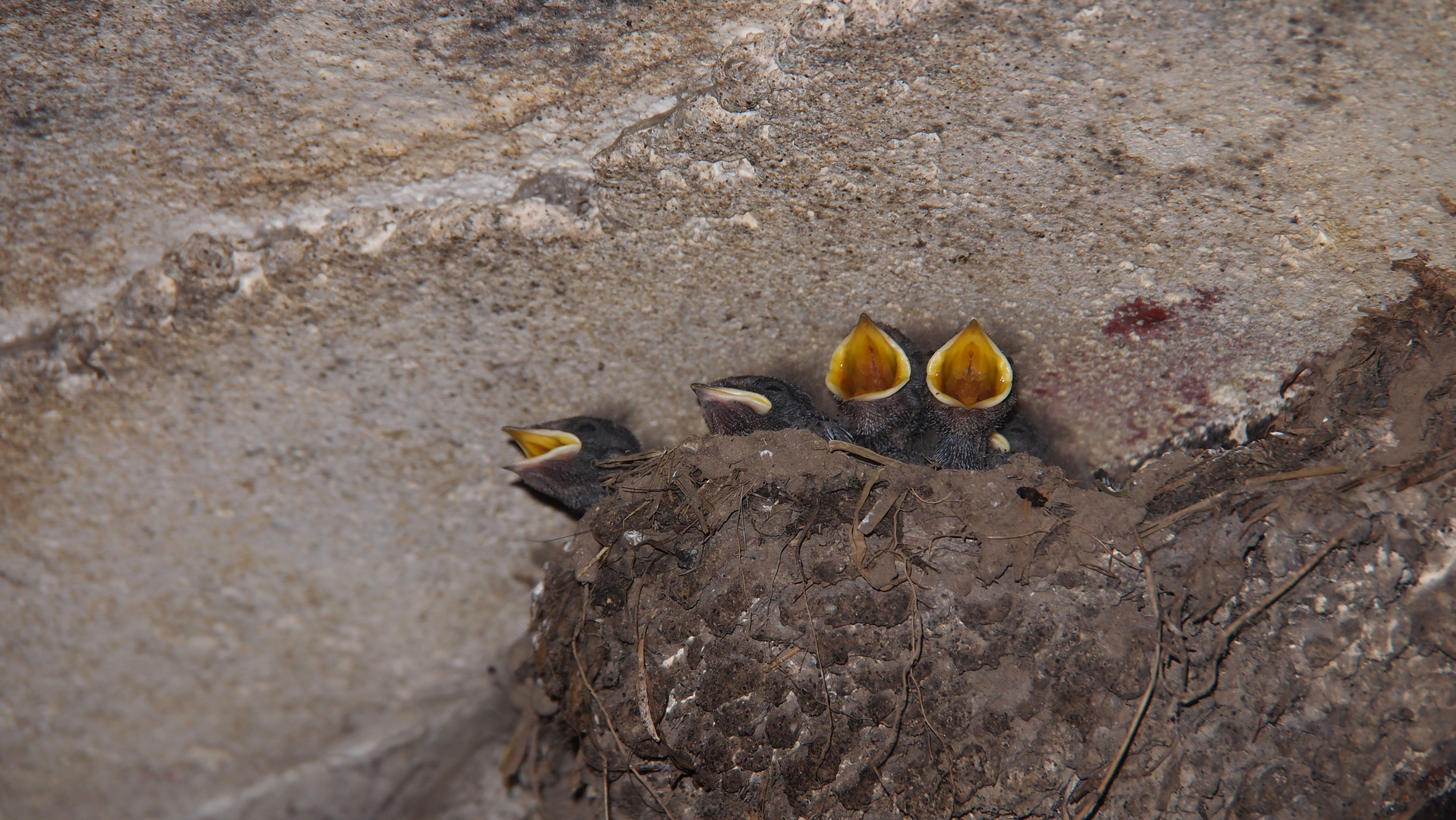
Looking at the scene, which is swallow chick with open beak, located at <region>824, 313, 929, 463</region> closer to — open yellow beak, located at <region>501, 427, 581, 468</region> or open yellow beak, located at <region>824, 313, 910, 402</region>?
open yellow beak, located at <region>824, 313, 910, 402</region>

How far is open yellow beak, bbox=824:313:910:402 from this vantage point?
1208mm

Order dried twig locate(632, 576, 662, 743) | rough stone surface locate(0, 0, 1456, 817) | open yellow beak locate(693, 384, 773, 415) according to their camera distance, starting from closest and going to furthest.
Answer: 1. rough stone surface locate(0, 0, 1456, 817)
2. dried twig locate(632, 576, 662, 743)
3. open yellow beak locate(693, 384, 773, 415)

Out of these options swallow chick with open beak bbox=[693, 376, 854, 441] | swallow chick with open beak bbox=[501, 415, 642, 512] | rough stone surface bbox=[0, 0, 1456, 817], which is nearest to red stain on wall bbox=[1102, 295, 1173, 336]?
rough stone surface bbox=[0, 0, 1456, 817]

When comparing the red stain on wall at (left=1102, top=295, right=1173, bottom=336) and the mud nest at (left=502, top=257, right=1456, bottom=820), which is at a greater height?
the red stain on wall at (left=1102, top=295, right=1173, bottom=336)

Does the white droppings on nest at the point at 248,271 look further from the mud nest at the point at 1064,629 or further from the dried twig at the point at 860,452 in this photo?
the dried twig at the point at 860,452

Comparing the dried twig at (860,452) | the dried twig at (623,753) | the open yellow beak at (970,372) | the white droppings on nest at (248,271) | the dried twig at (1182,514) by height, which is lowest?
the dried twig at (623,753)

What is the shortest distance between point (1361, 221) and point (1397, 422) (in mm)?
250

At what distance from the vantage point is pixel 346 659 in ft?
5.28

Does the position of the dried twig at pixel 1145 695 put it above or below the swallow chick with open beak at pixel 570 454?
below

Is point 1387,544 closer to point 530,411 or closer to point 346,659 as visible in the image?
point 530,411

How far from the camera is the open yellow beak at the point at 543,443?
128cm

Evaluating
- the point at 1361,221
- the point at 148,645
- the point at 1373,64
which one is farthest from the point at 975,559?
the point at 148,645

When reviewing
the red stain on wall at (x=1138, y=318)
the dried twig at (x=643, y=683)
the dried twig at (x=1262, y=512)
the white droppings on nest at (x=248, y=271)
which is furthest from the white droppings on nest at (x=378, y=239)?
the dried twig at (x=1262, y=512)

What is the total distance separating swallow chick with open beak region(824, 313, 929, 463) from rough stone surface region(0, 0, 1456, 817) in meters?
0.07
